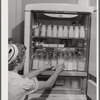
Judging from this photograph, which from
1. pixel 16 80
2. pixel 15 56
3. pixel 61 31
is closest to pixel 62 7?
pixel 61 31

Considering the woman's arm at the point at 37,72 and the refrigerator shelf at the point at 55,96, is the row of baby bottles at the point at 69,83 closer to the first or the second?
the refrigerator shelf at the point at 55,96

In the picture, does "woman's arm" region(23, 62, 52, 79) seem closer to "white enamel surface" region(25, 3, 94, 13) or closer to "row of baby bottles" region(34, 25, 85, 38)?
"row of baby bottles" region(34, 25, 85, 38)

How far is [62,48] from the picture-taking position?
6.77ft

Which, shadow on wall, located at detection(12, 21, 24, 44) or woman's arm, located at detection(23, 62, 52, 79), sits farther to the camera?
shadow on wall, located at detection(12, 21, 24, 44)

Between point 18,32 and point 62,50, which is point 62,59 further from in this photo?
point 18,32

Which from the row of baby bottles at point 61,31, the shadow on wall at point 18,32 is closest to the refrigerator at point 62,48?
the row of baby bottles at point 61,31

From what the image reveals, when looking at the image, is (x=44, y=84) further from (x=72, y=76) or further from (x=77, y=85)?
(x=77, y=85)

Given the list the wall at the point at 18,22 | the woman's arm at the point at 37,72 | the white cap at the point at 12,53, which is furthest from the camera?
the wall at the point at 18,22

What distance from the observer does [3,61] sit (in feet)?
2.89

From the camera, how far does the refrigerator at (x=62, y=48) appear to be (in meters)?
1.97

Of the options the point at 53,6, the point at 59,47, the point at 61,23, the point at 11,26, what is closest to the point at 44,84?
the point at 59,47

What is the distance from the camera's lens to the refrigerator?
1967mm

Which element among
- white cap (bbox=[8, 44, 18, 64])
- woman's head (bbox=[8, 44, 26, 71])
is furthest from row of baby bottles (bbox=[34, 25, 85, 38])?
white cap (bbox=[8, 44, 18, 64])

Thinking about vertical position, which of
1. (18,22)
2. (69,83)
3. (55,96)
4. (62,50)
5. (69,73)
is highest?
(18,22)
